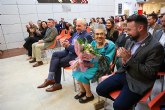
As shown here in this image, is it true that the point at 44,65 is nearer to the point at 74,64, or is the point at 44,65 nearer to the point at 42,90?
the point at 42,90

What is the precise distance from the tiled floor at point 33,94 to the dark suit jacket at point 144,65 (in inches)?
26.6

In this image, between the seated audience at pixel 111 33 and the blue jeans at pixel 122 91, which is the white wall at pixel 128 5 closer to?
the seated audience at pixel 111 33

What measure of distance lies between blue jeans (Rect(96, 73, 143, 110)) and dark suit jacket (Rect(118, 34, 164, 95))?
0.21ft

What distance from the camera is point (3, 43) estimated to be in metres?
7.26

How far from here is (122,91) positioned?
1.68m

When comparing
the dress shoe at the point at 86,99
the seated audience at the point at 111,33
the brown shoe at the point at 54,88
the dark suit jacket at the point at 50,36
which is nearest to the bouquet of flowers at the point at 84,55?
the dress shoe at the point at 86,99

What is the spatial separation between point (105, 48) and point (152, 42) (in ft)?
2.55

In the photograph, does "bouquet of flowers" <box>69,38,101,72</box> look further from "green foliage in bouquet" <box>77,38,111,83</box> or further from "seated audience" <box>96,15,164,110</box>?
"seated audience" <box>96,15,164,110</box>

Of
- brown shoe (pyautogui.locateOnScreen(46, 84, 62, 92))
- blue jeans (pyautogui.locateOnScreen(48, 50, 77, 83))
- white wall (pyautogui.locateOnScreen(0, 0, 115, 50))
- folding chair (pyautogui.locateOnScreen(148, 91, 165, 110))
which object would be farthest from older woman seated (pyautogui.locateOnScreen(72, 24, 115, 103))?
white wall (pyautogui.locateOnScreen(0, 0, 115, 50))

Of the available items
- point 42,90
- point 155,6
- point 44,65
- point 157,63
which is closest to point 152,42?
point 157,63

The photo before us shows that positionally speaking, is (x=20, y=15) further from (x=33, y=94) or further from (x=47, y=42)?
(x=33, y=94)

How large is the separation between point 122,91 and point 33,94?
189 centimetres

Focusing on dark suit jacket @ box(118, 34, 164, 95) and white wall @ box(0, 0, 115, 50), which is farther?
white wall @ box(0, 0, 115, 50)

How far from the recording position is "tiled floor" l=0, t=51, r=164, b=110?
244 centimetres
